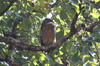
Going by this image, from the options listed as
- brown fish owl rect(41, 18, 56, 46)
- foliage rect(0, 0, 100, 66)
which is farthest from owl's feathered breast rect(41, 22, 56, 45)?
foliage rect(0, 0, 100, 66)

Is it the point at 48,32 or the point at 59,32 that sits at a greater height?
the point at 48,32

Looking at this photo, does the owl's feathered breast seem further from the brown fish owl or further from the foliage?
the foliage

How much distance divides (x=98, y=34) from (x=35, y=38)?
1.27m

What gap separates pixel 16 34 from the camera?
350cm

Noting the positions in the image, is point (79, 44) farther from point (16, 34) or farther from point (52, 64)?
point (16, 34)

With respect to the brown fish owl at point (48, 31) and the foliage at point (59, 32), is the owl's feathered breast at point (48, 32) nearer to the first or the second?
the brown fish owl at point (48, 31)

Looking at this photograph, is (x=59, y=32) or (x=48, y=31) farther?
(x=48, y=31)

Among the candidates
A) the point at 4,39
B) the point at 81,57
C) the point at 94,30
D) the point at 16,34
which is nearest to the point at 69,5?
the point at 94,30

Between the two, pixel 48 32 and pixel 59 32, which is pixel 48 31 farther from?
pixel 59 32

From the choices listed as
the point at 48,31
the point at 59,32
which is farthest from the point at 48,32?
the point at 59,32

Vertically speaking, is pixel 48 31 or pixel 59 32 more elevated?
pixel 48 31

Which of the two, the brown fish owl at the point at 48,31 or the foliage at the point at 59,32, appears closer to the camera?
the foliage at the point at 59,32

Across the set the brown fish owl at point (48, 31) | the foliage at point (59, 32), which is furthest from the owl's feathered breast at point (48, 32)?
the foliage at point (59, 32)

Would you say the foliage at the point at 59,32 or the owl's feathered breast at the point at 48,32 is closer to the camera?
the foliage at the point at 59,32
